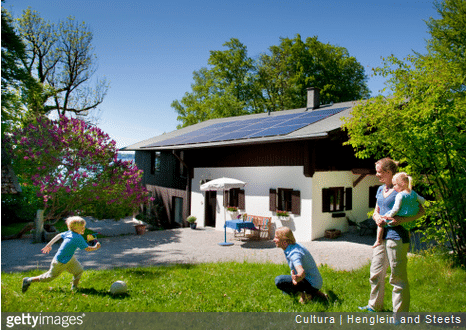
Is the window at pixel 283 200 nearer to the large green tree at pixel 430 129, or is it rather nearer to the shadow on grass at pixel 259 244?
the shadow on grass at pixel 259 244

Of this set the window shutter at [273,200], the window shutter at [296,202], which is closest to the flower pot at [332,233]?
the window shutter at [296,202]

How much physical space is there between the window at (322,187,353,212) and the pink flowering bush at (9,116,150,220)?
28.7 feet

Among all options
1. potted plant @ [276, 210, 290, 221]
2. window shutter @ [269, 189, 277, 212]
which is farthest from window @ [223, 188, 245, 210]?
potted plant @ [276, 210, 290, 221]

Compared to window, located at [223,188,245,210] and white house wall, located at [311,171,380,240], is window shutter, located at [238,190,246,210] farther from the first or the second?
white house wall, located at [311,171,380,240]

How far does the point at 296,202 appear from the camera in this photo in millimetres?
12883

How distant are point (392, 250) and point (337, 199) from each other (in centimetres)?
973

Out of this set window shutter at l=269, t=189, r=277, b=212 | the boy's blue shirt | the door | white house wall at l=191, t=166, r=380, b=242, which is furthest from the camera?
the door

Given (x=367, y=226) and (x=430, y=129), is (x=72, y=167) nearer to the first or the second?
(x=367, y=226)

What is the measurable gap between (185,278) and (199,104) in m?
29.1

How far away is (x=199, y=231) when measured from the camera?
15.9 metres

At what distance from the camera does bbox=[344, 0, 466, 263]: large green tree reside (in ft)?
21.3

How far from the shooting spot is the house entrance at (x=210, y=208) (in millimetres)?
17047

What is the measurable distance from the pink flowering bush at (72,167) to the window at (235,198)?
439 cm

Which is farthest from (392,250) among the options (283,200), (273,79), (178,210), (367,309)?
(273,79)
